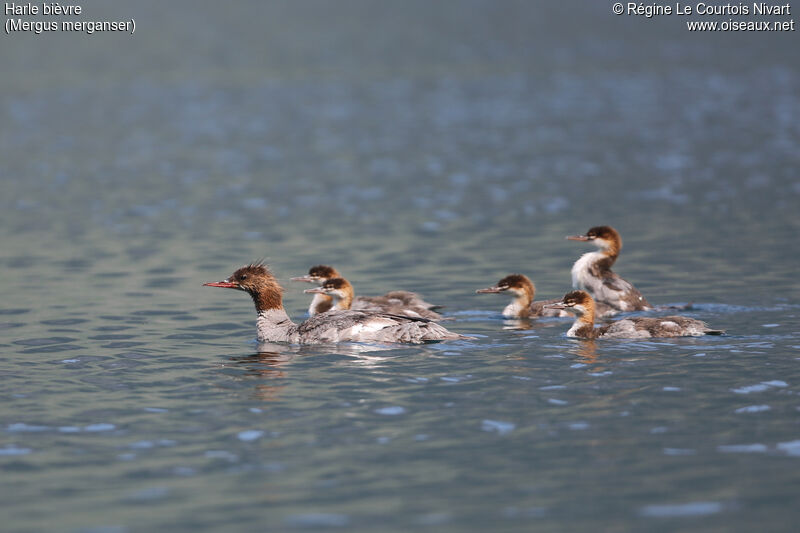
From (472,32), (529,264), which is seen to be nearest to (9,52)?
(472,32)

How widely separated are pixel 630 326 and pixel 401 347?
3.09 m

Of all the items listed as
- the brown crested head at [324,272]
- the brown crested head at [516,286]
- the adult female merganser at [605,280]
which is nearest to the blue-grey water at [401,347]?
the brown crested head at [516,286]

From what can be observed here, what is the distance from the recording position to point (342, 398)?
42.1ft

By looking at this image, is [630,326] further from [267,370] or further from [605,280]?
[267,370]

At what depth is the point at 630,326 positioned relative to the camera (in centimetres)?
1576

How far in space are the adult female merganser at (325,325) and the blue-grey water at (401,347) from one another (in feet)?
1.26

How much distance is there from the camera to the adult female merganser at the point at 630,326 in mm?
15398

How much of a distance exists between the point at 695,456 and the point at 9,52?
9282 cm

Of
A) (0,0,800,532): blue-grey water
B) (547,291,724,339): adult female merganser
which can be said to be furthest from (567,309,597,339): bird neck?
(0,0,800,532): blue-grey water

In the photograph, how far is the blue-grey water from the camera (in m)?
9.97

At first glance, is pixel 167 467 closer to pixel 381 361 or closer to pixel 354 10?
pixel 381 361

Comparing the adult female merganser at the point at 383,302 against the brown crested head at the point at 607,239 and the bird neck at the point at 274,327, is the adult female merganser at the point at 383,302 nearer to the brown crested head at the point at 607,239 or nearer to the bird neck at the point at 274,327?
the bird neck at the point at 274,327

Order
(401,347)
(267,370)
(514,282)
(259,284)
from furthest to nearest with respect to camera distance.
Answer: (514,282), (259,284), (401,347), (267,370)

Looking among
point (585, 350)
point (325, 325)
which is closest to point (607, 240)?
point (585, 350)
